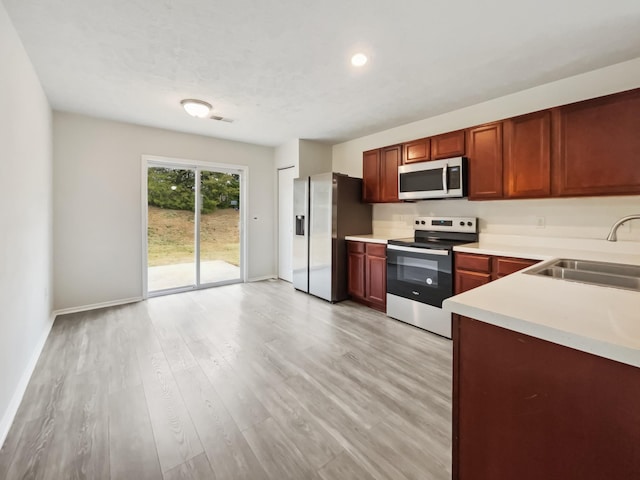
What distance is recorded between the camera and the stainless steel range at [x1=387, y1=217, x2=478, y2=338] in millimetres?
2920

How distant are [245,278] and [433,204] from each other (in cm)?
337

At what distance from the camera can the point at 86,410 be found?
71.7 inches

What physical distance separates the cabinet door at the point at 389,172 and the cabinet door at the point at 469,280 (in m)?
1.39

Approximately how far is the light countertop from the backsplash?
1.75 m

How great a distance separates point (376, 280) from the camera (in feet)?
12.2

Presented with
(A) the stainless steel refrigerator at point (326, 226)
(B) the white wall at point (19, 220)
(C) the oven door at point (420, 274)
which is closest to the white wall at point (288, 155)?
(A) the stainless steel refrigerator at point (326, 226)

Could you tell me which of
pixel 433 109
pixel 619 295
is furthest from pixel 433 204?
pixel 619 295

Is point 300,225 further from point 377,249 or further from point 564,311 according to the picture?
point 564,311

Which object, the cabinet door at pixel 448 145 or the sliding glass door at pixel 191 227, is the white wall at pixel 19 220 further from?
the cabinet door at pixel 448 145

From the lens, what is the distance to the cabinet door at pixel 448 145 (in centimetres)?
A: 313

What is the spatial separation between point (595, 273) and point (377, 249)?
2.19 metres

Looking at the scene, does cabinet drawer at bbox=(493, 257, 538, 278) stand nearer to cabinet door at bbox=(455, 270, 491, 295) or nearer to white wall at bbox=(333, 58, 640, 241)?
cabinet door at bbox=(455, 270, 491, 295)

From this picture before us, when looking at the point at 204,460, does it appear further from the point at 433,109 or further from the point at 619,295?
the point at 433,109

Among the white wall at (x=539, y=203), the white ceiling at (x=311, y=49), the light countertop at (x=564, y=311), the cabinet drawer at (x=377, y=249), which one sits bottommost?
the light countertop at (x=564, y=311)
